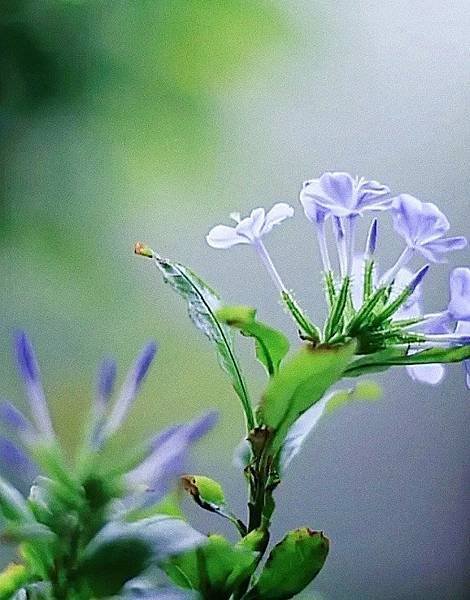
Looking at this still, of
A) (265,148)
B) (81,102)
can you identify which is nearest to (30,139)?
(81,102)

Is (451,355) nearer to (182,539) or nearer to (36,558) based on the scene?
(182,539)

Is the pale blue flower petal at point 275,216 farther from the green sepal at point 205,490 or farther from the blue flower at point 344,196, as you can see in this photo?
the green sepal at point 205,490

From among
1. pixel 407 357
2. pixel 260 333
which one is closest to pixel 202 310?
pixel 260 333

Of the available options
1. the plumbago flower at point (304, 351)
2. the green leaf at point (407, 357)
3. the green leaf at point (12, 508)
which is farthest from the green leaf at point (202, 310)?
the green leaf at point (12, 508)

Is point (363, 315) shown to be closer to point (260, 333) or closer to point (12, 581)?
point (260, 333)

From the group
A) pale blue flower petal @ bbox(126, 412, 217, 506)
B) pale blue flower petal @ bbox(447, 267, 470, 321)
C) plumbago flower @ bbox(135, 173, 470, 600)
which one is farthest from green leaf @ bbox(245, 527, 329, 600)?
pale blue flower petal @ bbox(447, 267, 470, 321)
